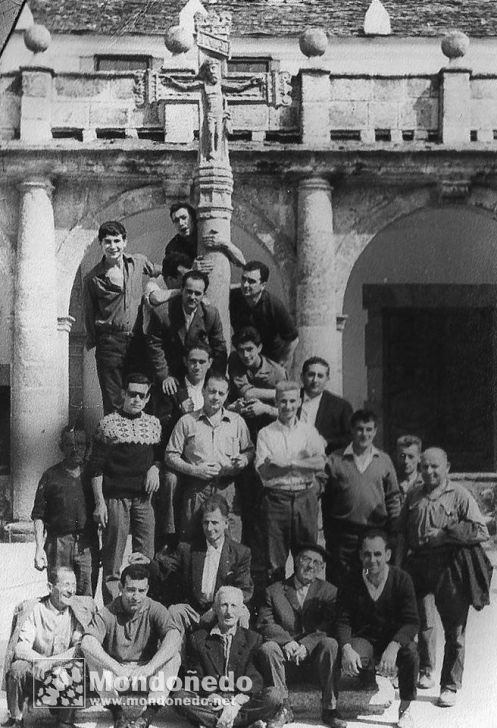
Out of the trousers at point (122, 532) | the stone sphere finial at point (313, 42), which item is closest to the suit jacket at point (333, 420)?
the trousers at point (122, 532)

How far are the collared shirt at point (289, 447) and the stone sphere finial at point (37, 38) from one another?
255 cm

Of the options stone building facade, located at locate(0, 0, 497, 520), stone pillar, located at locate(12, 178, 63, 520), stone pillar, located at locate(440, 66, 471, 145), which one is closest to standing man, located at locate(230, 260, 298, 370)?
stone building facade, located at locate(0, 0, 497, 520)

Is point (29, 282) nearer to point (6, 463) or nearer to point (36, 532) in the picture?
point (6, 463)

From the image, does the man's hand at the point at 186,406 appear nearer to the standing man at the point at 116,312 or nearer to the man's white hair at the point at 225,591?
the standing man at the point at 116,312

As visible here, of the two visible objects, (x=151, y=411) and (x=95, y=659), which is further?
(x=151, y=411)

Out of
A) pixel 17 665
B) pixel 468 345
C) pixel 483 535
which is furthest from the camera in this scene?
pixel 468 345

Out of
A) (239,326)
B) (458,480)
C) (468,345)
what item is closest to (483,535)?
(458,480)

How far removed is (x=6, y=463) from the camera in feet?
20.7

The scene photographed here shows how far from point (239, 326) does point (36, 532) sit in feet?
5.28

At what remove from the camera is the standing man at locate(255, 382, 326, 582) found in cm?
595

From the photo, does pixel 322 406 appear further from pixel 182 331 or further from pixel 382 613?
pixel 382 613

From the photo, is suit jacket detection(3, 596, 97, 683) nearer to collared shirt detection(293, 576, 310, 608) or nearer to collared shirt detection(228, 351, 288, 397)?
collared shirt detection(293, 576, 310, 608)

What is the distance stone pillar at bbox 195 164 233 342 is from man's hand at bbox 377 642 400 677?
6.13 ft

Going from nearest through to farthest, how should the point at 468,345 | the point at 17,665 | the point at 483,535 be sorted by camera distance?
the point at 17,665, the point at 483,535, the point at 468,345
